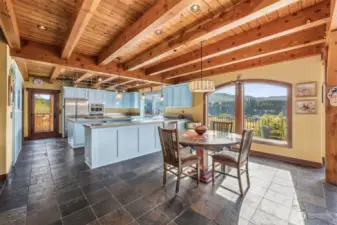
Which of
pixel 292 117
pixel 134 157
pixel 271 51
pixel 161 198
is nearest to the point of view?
pixel 161 198

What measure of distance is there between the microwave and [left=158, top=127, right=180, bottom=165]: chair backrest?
17.6 ft

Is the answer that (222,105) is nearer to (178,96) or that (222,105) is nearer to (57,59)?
(178,96)

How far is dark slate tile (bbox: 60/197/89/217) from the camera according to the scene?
74.3 inches

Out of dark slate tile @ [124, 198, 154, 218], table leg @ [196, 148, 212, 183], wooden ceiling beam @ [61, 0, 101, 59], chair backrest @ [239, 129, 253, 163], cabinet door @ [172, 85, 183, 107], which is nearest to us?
wooden ceiling beam @ [61, 0, 101, 59]

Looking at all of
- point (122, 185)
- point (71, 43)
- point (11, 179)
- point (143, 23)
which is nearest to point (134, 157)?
point (122, 185)

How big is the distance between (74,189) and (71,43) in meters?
2.38

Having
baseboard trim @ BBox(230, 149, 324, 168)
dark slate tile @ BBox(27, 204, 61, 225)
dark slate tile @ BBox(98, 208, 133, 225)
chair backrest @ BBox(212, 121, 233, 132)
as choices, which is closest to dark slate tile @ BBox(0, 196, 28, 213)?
dark slate tile @ BBox(27, 204, 61, 225)

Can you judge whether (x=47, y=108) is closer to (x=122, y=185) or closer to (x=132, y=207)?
(x=122, y=185)

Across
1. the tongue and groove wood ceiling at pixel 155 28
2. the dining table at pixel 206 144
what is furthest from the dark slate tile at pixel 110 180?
the tongue and groove wood ceiling at pixel 155 28

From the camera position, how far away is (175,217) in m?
1.80

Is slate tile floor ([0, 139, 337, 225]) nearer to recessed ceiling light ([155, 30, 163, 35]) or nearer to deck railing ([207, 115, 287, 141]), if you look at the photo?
deck railing ([207, 115, 287, 141])

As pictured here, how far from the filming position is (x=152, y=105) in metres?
8.24

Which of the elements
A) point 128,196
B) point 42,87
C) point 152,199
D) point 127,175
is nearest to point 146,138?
point 127,175

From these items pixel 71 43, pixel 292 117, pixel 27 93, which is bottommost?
pixel 292 117
